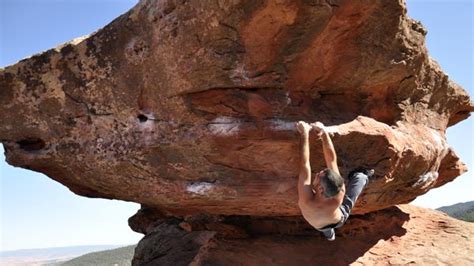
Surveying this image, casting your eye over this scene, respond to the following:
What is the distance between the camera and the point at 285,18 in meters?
7.84

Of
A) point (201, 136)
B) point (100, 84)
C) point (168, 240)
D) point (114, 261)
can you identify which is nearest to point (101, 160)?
point (100, 84)

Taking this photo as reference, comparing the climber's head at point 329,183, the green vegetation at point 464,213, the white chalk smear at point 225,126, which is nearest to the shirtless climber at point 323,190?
the climber's head at point 329,183

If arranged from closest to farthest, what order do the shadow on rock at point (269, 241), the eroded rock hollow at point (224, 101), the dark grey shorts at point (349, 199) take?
the dark grey shorts at point (349, 199), the eroded rock hollow at point (224, 101), the shadow on rock at point (269, 241)

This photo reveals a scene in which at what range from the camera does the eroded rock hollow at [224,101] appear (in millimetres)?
8312

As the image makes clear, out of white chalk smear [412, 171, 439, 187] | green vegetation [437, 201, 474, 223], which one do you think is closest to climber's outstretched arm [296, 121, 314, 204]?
white chalk smear [412, 171, 439, 187]

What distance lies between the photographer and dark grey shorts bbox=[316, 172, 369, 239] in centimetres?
739

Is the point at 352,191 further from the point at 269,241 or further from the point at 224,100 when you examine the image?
the point at 269,241

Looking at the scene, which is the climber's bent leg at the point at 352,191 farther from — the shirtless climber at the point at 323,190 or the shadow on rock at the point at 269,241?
the shadow on rock at the point at 269,241

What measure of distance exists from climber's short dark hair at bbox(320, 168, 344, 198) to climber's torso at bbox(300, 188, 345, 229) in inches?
5.8

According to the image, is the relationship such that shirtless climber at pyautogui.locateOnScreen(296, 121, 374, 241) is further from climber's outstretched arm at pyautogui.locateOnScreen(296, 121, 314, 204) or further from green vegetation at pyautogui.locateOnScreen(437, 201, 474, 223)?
green vegetation at pyautogui.locateOnScreen(437, 201, 474, 223)

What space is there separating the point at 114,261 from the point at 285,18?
3909 inches

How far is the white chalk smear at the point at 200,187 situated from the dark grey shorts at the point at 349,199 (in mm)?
3024

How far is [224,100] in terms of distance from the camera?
345 inches

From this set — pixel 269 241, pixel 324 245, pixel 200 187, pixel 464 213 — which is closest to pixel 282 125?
pixel 200 187
